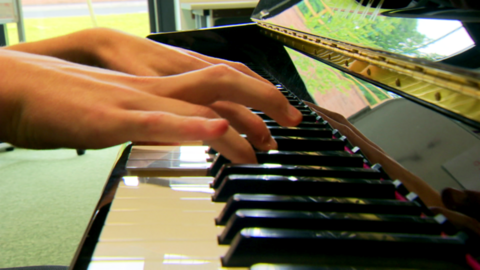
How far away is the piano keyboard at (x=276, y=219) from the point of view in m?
0.38

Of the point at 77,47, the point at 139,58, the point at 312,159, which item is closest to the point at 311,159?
the point at 312,159

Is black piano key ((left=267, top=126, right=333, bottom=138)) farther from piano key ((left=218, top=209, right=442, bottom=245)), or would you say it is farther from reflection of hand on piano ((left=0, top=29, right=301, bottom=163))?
piano key ((left=218, top=209, right=442, bottom=245))

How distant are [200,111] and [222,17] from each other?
247 cm

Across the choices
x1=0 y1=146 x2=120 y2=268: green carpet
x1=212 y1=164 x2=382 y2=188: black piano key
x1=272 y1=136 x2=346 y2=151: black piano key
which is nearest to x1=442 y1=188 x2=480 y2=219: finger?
x1=212 y1=164 x2=382 y2=188: black piano key

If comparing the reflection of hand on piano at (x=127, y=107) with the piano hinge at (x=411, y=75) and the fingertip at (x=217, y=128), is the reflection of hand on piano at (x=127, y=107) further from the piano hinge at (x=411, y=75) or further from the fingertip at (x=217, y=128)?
the piano hinge at (x=411, y=75)

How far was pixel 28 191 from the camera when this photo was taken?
8.14 feet

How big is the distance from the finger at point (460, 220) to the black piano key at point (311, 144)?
8.2 inches

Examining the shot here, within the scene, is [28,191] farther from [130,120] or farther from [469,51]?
Result: [469,51]

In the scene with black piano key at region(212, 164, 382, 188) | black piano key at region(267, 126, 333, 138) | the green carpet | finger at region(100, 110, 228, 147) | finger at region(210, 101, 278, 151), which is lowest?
the green carpet

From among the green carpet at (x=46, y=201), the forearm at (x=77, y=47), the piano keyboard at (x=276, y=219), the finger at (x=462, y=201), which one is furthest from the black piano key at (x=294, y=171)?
the green carpet at (x=46, y=201)

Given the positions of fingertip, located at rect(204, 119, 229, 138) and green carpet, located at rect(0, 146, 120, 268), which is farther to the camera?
green carpet, located at rect(0, 146, 120, 268)

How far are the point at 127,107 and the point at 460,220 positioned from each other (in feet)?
1.38

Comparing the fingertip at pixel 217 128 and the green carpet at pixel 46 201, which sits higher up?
the fingertip at pixel 217 128

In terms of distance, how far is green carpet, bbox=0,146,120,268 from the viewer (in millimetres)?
1836
